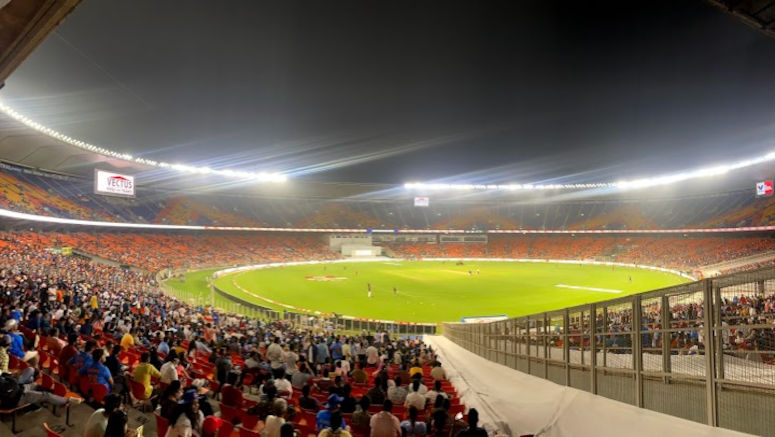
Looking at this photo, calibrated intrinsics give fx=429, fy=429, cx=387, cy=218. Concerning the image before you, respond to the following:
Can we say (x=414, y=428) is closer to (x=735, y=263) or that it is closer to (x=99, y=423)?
(x=99, y=423)

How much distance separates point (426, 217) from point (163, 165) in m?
57.5

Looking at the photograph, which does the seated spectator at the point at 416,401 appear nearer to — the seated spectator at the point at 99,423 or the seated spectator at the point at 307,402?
the seated spectator at the point at 307,402

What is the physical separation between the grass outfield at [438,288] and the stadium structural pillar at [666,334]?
2563 centimetres

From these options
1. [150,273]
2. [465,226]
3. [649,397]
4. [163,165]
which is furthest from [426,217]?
[649,397]

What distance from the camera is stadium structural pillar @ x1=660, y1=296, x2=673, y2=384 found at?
492cm

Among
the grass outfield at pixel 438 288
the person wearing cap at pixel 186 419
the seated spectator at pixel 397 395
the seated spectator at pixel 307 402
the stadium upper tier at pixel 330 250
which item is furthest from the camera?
the stadium upper tier at pixel 330 250

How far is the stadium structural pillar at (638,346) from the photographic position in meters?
5.27

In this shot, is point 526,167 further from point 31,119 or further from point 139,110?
point 31,119

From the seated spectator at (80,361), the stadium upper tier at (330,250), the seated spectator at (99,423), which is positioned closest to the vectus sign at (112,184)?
the stadium upper tier at (330,250)

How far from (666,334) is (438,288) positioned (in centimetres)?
3974

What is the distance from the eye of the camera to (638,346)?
5.32m

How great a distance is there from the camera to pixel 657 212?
267 feet

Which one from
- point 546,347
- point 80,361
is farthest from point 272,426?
point 546,347

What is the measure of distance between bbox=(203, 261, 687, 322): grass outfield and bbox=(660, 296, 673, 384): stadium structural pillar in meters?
25.6
